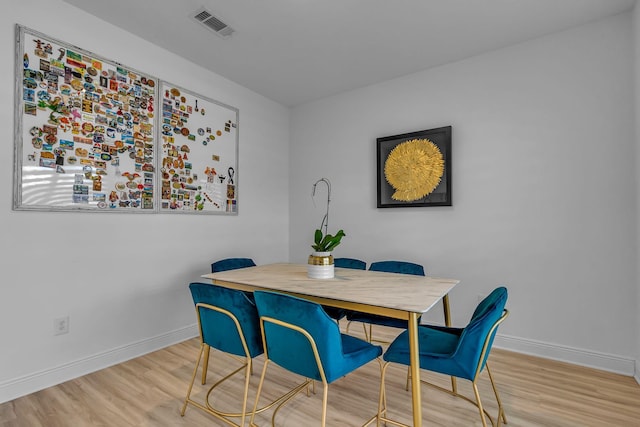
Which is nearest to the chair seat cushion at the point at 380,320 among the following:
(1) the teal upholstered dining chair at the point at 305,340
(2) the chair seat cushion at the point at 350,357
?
(2) the chair seat cushion at the point at 350,357

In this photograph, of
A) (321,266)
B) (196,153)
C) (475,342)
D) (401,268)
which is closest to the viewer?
(475,342)

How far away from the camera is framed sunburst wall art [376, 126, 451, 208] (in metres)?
3.21

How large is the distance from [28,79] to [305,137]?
275 cm

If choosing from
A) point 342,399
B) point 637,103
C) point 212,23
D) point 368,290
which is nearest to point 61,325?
point 342,399

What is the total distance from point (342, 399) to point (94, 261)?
208 centimetres

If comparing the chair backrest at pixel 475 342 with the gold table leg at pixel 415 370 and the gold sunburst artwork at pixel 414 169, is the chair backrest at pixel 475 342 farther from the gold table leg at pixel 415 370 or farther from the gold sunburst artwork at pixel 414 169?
the gold sunburst artwork at pixel 414 169

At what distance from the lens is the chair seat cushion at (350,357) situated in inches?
58.9

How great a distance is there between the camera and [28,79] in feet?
7.18

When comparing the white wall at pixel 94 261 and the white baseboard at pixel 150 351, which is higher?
the white wall at pixel 94 261

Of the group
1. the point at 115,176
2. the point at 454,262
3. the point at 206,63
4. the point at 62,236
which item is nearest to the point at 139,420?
the point at 62,236

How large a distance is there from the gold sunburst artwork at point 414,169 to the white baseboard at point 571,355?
1.52 m

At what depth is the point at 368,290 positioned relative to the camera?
6.16ft

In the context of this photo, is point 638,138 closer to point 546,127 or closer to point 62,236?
point 546,127

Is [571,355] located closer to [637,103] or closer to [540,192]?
[540,192]
